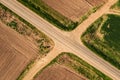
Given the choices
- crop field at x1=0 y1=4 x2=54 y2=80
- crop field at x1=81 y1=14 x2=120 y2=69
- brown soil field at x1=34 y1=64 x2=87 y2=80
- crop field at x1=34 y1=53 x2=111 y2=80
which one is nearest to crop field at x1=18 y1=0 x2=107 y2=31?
crop field at x1=81 y1=14 x2=120 y2=69

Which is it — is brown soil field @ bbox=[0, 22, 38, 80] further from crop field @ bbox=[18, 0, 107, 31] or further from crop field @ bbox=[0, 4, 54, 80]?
crop field @ bbox=[18, 0, 107, 31]

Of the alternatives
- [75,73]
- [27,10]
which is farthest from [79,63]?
[27,10]

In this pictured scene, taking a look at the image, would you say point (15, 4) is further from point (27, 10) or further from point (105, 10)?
point (105, 10)

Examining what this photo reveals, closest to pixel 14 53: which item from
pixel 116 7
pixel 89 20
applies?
pixel 89 20

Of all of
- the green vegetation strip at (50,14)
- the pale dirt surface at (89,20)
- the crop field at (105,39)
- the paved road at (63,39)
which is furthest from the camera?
the green vegetation strip at (50,14)

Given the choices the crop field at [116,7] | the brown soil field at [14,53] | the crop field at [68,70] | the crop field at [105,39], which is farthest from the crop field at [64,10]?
the brown soil field at [14,53]

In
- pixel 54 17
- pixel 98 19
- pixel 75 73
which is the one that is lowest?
pixel 75 73

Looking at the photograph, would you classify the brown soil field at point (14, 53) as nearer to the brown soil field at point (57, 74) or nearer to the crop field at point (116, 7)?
the brown soil field at point (57, 74)
